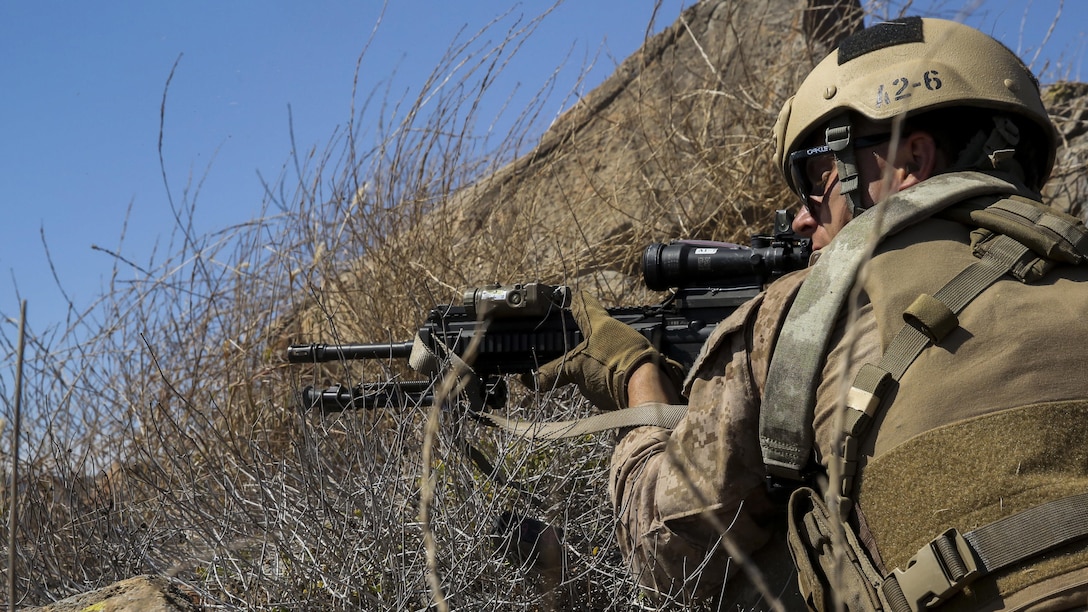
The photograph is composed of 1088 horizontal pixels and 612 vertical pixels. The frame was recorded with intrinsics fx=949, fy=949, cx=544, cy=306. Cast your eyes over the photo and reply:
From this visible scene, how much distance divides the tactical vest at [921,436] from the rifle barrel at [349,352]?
159cm

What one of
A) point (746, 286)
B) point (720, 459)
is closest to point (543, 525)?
point (720, 459)

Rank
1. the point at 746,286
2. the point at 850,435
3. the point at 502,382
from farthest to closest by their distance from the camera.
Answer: the point at 502,382
the point at 746,286
the point at 850,435

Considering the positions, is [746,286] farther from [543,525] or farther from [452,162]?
[452,162]

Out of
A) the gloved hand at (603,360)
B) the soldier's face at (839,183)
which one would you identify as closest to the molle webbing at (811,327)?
the soldier's face at (839,183)

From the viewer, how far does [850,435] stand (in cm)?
194

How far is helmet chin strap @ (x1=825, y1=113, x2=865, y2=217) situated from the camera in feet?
7.78

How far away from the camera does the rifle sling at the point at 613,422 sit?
2.54 meters

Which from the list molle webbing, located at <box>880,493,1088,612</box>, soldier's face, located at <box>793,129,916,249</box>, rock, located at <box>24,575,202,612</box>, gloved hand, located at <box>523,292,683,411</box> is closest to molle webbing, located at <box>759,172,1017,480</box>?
soldier's face, located at <box>793,129,916,249</box>

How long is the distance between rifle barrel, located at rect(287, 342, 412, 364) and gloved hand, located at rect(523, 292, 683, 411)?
24.0 inches

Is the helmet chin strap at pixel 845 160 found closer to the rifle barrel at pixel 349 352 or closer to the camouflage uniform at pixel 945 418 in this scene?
the camouflage uniform at pixel 945 418

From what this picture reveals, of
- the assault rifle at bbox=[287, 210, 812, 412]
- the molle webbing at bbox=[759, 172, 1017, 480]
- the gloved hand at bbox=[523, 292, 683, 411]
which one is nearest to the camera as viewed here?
the molle webbing at bbox=[759, 172, 1017, 480]

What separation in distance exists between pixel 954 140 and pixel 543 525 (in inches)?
57.9

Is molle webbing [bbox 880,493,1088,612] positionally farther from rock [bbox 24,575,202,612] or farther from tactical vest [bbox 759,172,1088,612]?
rock [bbox 24,575,202,612]

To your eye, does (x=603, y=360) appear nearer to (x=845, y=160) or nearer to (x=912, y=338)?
(x=845, y=160)
